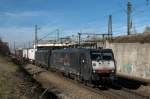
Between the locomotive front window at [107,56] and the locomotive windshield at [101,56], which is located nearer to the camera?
the locomotive windshield at [101,56]

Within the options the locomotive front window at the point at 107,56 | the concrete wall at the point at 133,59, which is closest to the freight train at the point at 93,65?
the locomotive front window at the point at 107,56

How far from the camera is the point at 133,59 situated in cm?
3928

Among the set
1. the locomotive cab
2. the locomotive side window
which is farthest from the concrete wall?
the locomotive side window

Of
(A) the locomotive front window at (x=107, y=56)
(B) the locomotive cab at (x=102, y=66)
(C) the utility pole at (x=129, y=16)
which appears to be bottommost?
(B) the locomotive cab at (x=102, y=66)

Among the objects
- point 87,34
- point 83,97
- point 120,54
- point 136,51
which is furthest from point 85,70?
point 87,34

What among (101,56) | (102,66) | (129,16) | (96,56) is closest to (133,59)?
(101,56)

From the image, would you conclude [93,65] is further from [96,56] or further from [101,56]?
[101,56]

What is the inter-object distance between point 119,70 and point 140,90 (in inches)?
669

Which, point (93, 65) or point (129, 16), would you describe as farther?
point (129, 16)

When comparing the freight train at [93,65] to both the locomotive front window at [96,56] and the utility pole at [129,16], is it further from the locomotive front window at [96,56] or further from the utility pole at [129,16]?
the utility pole at [129,16]

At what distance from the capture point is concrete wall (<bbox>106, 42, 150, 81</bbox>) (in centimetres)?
3653

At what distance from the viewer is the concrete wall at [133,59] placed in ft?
120

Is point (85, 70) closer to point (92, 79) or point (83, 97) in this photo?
point (92, 79)

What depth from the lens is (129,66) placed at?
132 feet
